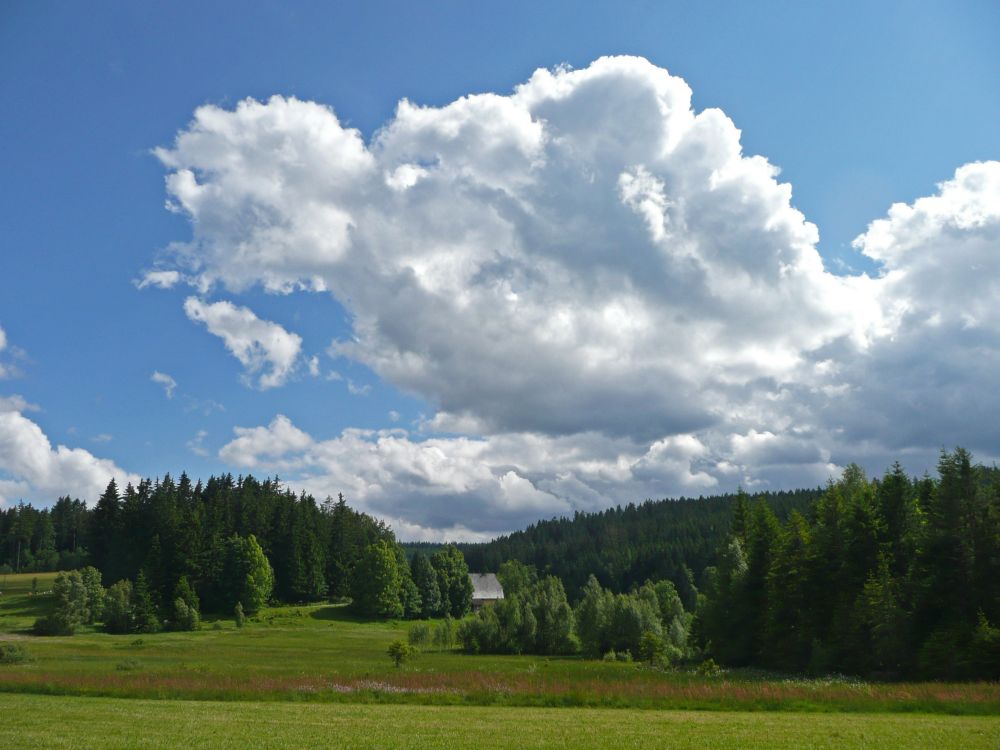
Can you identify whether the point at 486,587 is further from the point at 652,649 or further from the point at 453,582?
the point at 652,649

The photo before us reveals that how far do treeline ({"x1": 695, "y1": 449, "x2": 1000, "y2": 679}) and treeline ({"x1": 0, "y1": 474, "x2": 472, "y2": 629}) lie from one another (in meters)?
74.6

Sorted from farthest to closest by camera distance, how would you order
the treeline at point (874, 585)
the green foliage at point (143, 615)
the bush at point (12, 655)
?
the green foliage at point (143, 615), the bush at point (12, 655), the treeline at point (874, 585)

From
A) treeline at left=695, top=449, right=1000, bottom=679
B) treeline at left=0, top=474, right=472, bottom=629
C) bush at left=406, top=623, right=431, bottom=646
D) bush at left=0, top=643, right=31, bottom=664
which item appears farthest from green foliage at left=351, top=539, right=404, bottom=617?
bush at left=0, top=643, right=31, bottom=664

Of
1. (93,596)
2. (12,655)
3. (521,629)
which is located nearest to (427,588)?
(521,629)

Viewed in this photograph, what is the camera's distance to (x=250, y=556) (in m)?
122

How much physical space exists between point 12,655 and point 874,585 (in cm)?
6378

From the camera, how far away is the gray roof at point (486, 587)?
6994 inches

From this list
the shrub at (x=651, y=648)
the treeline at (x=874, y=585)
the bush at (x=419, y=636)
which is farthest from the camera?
the bush at (x=419, y=636)

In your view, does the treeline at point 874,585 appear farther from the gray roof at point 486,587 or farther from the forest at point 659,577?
the gray roof at point 486,587

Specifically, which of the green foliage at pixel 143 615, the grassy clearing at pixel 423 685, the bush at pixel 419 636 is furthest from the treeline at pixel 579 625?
the green foliage at pixel 143 615

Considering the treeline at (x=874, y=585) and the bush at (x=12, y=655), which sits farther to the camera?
the bush at (x=12, y=655)

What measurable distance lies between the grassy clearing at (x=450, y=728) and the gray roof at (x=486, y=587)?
151828mm

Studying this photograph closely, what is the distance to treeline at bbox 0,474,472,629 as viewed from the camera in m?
120

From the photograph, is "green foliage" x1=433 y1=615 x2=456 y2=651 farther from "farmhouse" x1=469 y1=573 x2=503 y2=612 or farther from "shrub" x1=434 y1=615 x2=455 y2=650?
"farmhouse" x1=469 y1=573 x2=503 y2=612
